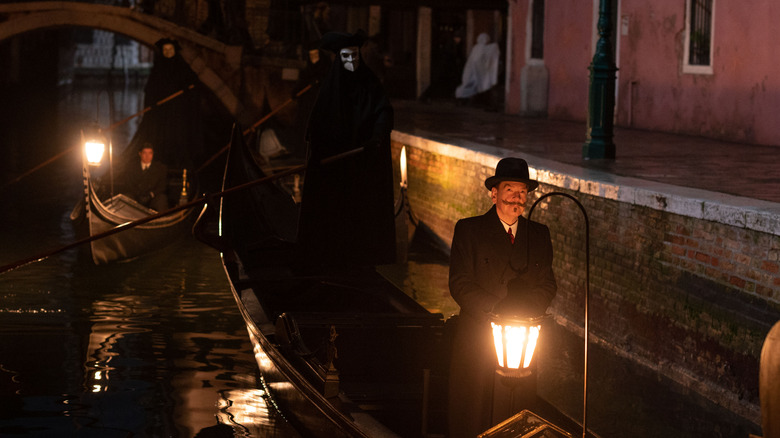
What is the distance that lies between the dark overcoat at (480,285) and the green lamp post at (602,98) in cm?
618

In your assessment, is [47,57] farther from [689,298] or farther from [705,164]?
[689,298]

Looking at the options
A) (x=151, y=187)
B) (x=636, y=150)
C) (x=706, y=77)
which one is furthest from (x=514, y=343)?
(x=706, y=77)

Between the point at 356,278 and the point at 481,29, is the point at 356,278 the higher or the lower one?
the lower one

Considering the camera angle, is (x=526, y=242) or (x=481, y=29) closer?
(x=526, y=242)

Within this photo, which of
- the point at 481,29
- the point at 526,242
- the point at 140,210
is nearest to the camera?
the point at 526,242

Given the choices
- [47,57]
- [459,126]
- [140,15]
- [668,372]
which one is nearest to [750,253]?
[668,372]

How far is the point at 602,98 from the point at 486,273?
638cm

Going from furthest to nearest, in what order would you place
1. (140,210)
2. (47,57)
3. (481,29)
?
1. (47,57)
2. (481,29)
3. (140,210)

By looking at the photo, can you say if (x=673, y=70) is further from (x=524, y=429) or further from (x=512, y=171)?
(x=524, y=429)

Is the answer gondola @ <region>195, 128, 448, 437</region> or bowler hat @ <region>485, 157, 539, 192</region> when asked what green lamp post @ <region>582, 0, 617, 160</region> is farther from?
bowler hat @ <region>485, 157, 539, 192</region>

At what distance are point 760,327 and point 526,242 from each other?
2742 millimetres

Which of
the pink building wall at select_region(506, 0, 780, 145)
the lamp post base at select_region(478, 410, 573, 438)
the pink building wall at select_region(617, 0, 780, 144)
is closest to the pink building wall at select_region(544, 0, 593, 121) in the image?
the pink building wall at select_region(506, 0, 780, 145)

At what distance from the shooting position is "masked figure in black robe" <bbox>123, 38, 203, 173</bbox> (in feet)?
44.9

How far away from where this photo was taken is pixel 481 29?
888 inches
